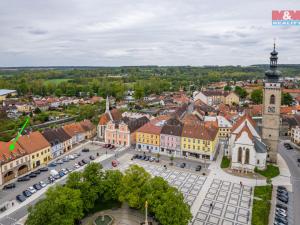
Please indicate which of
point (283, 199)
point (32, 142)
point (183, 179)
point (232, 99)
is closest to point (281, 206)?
point (283, 199)

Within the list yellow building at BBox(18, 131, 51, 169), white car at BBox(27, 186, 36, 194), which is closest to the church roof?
white car at BBox(27, 186, 36, 194)

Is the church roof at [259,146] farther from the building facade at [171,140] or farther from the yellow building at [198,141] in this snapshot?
the building facade at [171,140]

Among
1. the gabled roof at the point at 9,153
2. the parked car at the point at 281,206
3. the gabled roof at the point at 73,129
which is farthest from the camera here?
the gabled roof at the point at 73,129

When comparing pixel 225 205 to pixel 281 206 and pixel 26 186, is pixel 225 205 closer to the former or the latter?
pixel 281 206

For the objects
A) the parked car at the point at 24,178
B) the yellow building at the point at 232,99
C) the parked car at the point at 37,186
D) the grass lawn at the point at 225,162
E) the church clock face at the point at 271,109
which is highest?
the church clock face at the point at 271,109

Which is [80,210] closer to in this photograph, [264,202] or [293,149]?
[264,202]

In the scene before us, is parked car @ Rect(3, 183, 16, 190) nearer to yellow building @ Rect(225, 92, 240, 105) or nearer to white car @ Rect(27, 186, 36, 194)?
white car @ Rect(27, 186, 36, 194)

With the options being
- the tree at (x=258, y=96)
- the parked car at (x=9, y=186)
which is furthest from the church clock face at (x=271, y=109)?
the tree at (x=258, y=96)

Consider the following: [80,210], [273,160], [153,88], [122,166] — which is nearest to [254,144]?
A: [273,160]
